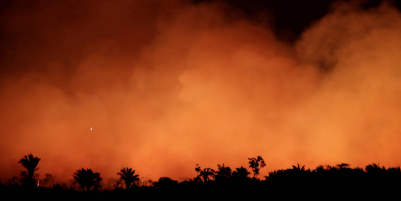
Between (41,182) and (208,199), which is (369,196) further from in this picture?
(41,182)

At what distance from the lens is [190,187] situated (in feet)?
77.9

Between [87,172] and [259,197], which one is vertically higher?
[87,172]

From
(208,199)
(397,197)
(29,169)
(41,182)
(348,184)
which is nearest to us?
(397,197)

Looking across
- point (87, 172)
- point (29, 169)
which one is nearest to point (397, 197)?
point (87, 172)

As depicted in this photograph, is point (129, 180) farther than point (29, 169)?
Yes

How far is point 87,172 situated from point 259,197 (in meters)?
33.8

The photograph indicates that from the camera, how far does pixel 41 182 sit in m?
140

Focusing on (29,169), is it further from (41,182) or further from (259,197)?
(41,182)

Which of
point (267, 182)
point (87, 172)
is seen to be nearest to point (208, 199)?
point (267, 182)

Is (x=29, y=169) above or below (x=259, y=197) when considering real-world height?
above

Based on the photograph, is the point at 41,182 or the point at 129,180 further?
the point at 41,182

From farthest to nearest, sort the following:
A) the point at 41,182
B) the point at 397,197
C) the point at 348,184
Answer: the point at 41,182
the point at 348,184
the point at 397,197

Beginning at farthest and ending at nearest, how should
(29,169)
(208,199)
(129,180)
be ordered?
(129,180) → (29,169) → (208,199)

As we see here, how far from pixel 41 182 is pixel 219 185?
14773 cm
